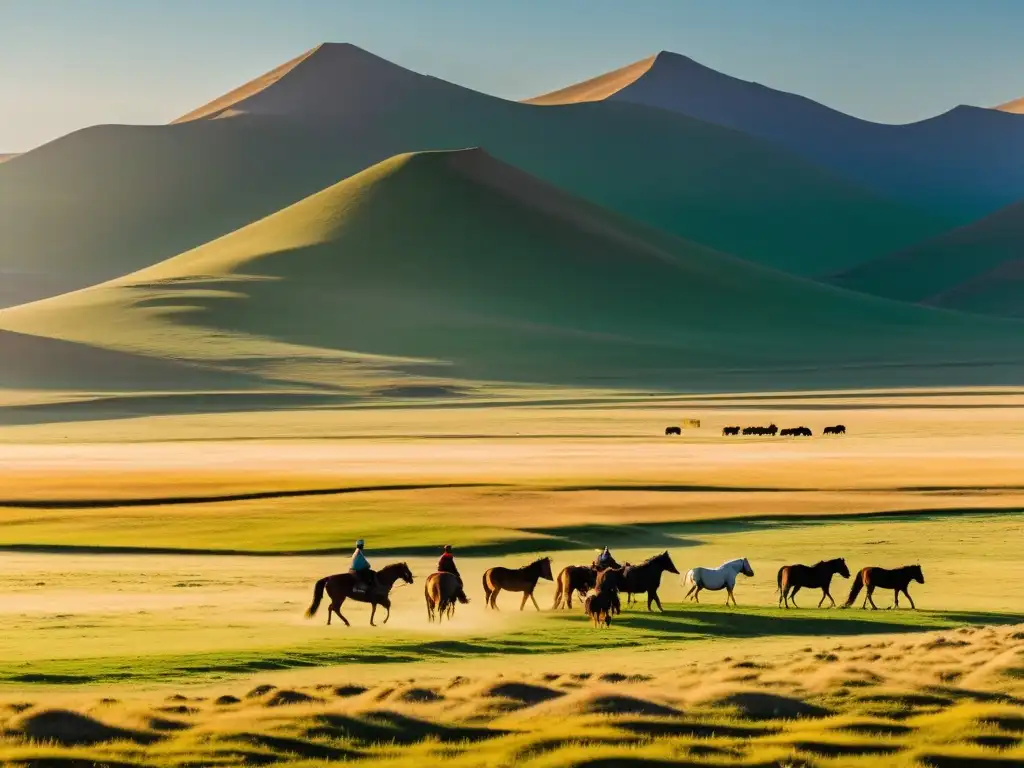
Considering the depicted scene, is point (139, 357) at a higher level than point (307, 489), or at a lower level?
higher

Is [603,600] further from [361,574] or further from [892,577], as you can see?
[892,577]

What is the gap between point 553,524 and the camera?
43500 mm

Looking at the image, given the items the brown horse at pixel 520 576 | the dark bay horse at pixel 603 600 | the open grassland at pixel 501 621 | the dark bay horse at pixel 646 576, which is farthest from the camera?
the brown horse at pixel 520 576

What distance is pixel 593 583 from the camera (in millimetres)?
29391

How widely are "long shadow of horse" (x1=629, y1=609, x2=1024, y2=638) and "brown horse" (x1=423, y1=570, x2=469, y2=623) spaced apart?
2.77 m

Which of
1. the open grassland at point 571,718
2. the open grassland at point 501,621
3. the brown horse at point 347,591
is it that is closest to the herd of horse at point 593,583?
the brown horse at point 347,591

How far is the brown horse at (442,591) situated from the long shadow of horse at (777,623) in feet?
9.08

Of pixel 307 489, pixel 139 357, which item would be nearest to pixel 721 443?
pixel 307 489

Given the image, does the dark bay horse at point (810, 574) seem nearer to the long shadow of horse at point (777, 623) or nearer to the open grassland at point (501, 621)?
the open grassland at point (501, 621)

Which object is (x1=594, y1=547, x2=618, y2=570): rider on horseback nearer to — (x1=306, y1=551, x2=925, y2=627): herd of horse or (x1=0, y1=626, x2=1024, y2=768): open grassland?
(x1=306, y1=551, x2=925, y2=627): herd of horse

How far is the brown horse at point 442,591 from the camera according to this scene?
90.9ft

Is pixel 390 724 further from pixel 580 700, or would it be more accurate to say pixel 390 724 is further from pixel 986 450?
pixel 986 450

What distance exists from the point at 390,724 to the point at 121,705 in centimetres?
306

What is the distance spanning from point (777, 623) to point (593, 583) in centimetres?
307
